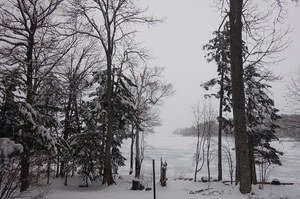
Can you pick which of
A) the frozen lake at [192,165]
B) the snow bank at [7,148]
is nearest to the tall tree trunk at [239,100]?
the snow bank at [7,148]

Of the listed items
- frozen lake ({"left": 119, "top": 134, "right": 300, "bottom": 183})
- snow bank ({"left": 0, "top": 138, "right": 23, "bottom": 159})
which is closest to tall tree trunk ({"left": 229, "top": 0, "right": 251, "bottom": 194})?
snow bank ({"left": 0, "top": 138, "right": 23, "bottom": 159})

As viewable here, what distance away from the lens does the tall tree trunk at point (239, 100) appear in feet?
23.2

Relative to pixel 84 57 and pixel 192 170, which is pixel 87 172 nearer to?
pixel 84 57

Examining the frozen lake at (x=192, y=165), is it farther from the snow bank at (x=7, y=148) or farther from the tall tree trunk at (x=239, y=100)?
the snow bank at (x=7, y=148)

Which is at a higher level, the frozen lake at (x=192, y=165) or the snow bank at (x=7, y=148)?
the snow bank at (x=7, y=148)

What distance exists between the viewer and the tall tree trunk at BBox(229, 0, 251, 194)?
7066 millimetres

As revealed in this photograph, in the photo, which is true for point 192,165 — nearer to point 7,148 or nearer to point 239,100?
point 239,100

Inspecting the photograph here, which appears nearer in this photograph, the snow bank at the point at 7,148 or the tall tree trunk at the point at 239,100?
the snow bank at the point at 7,148

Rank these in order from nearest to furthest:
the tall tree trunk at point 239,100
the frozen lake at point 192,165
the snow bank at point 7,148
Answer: the snow bank at point 7,148, the tall tree trunk at point 239,100, the frozen lake at point 192,165

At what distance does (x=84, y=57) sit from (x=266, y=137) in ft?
51.3

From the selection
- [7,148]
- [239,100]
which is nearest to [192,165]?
[239,100]

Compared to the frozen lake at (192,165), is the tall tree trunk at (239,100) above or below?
above

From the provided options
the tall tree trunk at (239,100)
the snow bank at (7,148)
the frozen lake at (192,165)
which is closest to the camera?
the snow bank at (7,148)

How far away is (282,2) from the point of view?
7379 millimetres
